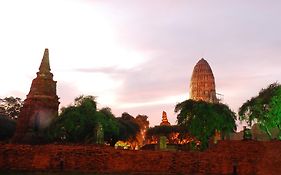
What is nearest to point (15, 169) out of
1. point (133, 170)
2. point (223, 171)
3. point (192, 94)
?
point (133, 170)

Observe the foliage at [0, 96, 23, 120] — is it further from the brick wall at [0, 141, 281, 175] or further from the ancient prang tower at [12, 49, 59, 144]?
the brick wall at [0, 141, 281, 175]

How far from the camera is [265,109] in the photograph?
35625 millimetres

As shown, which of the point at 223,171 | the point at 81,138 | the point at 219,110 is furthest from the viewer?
the point at 219,110

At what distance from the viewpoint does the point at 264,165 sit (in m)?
25.4

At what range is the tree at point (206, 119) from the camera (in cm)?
3609

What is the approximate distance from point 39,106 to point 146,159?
820 inches

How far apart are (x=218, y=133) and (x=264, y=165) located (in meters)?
12.8

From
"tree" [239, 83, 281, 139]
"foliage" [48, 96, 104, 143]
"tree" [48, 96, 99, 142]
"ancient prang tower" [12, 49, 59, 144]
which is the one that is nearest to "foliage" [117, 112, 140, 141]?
"ancient prang tower" [12, 49, 59, 144]

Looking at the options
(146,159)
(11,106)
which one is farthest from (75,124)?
(11,106)

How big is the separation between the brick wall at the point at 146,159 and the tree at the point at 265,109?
677 centimetres

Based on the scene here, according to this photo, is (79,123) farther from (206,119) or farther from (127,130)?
(127,130)

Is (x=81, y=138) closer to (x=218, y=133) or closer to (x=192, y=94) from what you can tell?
(x=218, y=133)

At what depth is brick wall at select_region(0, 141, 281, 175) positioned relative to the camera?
22.0m

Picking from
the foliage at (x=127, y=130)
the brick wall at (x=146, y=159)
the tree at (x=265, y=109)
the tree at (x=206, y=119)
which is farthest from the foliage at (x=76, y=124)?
the tree at (x=265, y=109)
